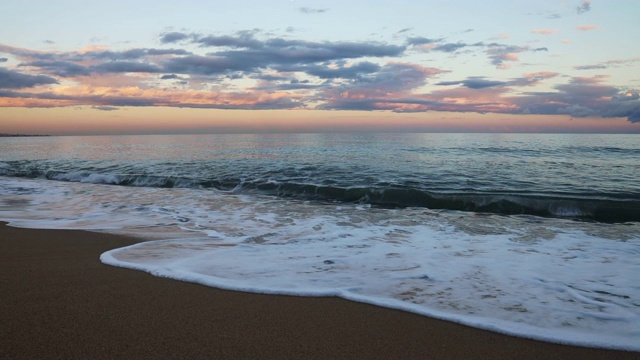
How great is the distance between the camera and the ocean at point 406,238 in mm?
3922

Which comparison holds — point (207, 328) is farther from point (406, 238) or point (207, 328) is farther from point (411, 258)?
point (406, 238)

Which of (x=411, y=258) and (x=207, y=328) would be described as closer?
(x=207, y=328)

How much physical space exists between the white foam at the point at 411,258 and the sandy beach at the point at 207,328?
26cm

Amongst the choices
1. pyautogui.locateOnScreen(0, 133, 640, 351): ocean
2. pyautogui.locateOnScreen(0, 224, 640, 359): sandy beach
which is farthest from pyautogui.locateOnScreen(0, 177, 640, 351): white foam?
pyautogui.locateOnScreen(0, 224, 640, 359): sandy beach

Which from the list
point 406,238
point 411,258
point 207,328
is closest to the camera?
point 207,328

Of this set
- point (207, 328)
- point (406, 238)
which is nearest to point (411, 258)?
point (406, 238)

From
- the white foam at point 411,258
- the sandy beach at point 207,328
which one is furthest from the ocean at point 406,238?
the sandy beach at point 207,328

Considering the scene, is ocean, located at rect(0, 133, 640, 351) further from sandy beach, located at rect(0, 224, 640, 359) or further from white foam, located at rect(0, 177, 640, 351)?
sandy beach, located at rect(0, 224, 640, 359)

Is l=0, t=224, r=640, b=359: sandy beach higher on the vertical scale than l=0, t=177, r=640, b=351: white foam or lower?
higher

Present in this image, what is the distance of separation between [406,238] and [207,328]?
4.32m

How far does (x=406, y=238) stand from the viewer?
22.4ft

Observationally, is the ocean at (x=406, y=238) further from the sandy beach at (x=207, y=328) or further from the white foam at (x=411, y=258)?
the sandy beach at (x=207, y=328)

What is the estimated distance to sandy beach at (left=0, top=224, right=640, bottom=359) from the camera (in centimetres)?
281

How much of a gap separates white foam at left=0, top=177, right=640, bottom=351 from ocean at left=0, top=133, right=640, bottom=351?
0.07 feet
